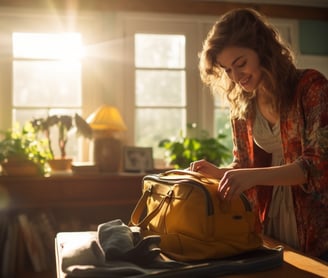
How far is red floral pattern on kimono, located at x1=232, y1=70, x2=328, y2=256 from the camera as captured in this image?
1.13 meters

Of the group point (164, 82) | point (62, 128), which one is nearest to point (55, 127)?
point (62, 128)

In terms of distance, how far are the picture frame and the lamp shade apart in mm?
163

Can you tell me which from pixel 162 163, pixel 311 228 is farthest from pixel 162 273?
pixel 162 163

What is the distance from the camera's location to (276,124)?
135 centimetres

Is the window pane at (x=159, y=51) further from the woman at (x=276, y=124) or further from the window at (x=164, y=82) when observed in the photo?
the woman at (x=276, y=124)

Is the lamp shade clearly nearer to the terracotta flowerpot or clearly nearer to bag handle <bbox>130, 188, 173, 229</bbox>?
the terracotta flowerpot

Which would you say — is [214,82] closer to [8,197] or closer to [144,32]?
[8,197]

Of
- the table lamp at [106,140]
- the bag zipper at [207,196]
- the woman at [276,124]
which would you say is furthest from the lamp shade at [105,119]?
the bag zipper at [207,196]

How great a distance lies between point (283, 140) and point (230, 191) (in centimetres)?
36

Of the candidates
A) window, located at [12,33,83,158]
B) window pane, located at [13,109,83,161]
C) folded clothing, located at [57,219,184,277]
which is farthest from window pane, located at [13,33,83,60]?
folded clothing, located at [57,219,184,277]

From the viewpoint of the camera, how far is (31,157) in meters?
2.75

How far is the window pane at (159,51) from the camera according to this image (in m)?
3.34

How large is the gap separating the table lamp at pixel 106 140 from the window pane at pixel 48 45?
22.0 inches

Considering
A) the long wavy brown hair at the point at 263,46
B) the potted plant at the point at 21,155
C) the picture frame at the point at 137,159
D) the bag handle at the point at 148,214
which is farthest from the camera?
the picture frame at the point at 137,159
